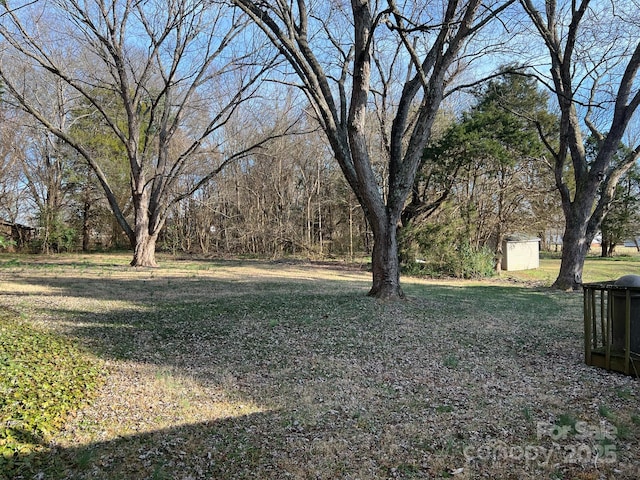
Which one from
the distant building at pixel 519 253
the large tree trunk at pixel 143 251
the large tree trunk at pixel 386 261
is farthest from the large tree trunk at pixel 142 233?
the distant building at pixel 519 253

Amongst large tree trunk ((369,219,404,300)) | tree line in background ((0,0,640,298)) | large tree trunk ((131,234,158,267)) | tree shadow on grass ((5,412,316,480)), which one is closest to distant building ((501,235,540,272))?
tree line in background ((0,0,640,298))

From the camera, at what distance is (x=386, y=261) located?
25.5 ft

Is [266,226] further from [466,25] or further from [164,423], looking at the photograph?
[164,423]

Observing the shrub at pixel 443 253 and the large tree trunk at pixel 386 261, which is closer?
the large tree trunk at pixel 386 261

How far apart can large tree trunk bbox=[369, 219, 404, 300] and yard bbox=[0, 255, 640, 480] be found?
1.89 ft

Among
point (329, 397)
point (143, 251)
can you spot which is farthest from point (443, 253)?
point (329, 397)

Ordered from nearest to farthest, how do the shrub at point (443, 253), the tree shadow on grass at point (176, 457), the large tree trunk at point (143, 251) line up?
the tree shadow on grass at point (176, 457) → the large tree trunk at point (143, 251) → the shrub at point (443, 253)

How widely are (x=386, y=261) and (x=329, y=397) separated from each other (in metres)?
4.35

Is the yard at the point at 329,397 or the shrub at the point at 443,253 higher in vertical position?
the shrub at the point at 443,253

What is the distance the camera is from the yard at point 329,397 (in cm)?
264

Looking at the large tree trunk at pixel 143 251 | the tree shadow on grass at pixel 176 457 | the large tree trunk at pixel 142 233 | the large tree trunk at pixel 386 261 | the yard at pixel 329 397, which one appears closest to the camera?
the tree shadow on grass at pixel 176 457

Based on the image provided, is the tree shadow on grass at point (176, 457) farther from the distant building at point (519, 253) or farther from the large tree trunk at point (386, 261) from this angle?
the distant building at point (519, 253)

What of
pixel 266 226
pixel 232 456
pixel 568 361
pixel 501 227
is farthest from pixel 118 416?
pixel 266 226

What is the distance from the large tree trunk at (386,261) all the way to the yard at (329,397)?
577 millimetres
